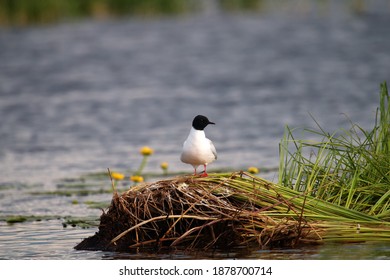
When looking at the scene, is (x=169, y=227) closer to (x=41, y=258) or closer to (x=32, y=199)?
(x=41, y=258)

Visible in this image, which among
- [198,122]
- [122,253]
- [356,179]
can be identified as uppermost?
[198,122]

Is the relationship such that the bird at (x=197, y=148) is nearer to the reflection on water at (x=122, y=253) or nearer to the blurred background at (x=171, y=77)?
the reflection on water at (x=122, y=253)

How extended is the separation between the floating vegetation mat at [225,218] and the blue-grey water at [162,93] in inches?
5.8

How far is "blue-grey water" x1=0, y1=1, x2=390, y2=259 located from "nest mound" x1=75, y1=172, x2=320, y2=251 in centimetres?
16

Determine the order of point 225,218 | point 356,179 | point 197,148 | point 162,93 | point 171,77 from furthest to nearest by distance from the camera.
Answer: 1. point 171,77
2. point 162,93
3. point 356,179
4. point 197,148
5. point 225,218

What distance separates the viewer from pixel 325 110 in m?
19.7

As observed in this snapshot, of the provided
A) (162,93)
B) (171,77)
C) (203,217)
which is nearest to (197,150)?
(203,217)

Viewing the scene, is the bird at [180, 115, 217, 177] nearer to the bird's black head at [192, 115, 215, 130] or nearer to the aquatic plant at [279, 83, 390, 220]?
the bird's black head at [192, 115, 215, 130]

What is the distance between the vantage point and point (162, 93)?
23.2 metres

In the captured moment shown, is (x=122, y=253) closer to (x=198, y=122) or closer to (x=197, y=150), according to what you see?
(x=197, y=150)

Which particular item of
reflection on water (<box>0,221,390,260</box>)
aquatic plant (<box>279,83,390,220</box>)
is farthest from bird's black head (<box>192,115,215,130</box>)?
reflection on water (<box>0,221,390,260</box>)

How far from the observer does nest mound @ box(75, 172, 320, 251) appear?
24.4ft

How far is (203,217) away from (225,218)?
184 mm

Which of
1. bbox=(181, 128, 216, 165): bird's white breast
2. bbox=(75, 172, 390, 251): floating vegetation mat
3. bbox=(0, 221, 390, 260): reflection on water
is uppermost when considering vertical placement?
bbox=(181, 128, 216, 165): bird's white breast
